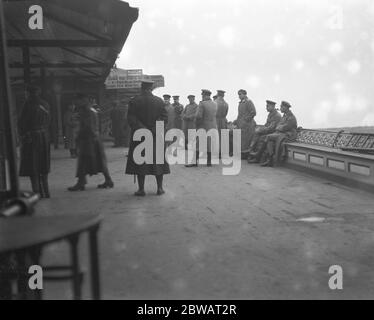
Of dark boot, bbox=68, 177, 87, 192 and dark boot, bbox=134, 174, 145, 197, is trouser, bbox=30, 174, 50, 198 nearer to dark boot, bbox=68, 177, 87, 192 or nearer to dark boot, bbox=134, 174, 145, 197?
dark boot, bbox=68, 177, 87, 192

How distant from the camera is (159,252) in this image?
4.25m

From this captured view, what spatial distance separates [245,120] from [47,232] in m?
11.0

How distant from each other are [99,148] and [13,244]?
250 inches

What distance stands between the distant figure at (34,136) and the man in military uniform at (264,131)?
5924mm

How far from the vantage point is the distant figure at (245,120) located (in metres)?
12.5

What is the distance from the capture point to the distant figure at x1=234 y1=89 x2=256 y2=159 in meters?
12.5

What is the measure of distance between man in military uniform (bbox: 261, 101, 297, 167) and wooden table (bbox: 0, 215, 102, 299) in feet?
30.2

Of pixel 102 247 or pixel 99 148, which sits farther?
pixel 99 148

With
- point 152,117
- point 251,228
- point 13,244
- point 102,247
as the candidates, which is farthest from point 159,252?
point 152,117

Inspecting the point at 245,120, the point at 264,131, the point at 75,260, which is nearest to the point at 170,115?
the point at 245,120

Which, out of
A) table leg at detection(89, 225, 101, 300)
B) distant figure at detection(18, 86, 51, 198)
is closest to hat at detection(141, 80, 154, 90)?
distant figure at detection(18, 86, 51, 198)
